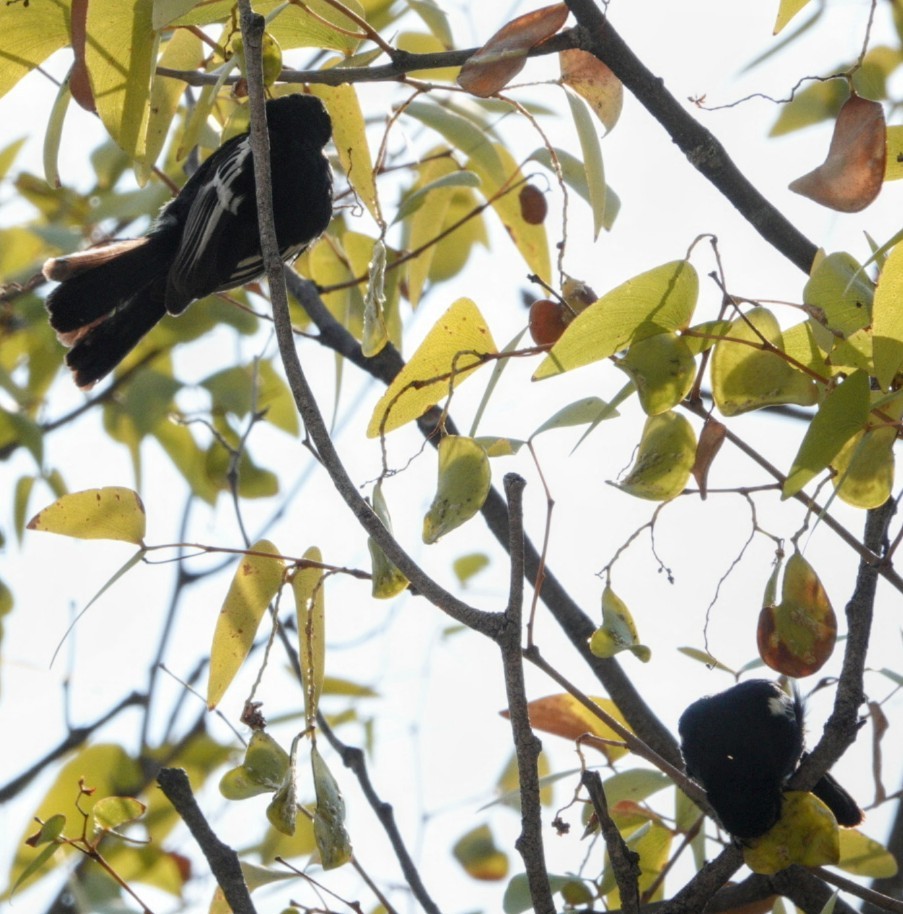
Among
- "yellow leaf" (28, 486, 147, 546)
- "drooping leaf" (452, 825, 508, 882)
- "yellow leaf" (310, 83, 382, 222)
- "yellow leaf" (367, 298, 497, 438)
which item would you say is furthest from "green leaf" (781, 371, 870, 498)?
"drooping leaf" (452, 825, 508, 882)

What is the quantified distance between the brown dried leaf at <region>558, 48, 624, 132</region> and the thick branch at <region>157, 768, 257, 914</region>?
98 cm

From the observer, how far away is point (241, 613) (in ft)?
4.89

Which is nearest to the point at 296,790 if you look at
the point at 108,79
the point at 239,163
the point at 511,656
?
the point at 511,656

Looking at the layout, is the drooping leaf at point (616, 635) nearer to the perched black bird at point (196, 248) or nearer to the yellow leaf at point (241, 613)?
the yellow leaf at point (241, 613)

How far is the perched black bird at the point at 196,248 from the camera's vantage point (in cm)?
244

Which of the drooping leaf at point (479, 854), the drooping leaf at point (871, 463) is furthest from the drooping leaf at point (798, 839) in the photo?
the drooping leaf at point (479, 854)

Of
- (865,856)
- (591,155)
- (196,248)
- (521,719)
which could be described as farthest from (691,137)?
(196,248)

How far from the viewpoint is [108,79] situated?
156cm

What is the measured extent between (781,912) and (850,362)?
2.14 feet

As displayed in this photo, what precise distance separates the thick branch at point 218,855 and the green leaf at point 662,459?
0.55 meters

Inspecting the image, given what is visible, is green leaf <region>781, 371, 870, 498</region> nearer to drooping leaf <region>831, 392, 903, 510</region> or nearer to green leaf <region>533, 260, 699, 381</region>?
drooping leaf <region>831, 392, 903, 510</region>

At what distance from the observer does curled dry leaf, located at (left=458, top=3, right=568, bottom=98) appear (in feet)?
4.73

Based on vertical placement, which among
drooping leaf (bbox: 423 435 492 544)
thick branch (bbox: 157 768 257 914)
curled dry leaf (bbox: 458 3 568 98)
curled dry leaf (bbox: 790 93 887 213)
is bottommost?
thick branch (bbox: 157 768 257 914)

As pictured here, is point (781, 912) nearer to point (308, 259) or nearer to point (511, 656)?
point (511, 656)
